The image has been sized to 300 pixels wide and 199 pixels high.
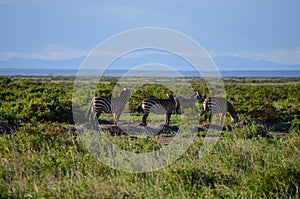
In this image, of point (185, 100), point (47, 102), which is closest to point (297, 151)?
point (185, 100)

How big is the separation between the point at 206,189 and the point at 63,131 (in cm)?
547

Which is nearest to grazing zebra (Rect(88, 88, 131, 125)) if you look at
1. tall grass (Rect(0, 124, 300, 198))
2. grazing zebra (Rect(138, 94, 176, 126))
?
grazing zebra (Rect(138, 94, 176, 126))

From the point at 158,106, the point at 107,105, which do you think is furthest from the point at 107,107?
the point at 158,106

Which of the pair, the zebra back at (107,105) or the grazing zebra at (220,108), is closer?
the zebra back at (107,105)

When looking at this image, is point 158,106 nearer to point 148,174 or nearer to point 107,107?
point 107,107

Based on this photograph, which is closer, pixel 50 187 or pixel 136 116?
pixel 50 187

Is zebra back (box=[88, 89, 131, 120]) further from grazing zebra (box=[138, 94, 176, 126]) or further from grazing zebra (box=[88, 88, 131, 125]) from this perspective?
grazing zebra (box=[138, 94, 176, 126])

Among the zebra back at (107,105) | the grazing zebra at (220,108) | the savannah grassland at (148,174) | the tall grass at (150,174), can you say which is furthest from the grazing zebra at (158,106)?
the tall grass at (150,174)

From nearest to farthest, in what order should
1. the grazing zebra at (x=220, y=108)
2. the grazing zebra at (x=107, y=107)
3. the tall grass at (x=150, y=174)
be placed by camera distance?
the tall grass at (x=150, y=174) < the grazing zebra at (x=107, y=107) < the grazing zebra at (x=220, y=108)

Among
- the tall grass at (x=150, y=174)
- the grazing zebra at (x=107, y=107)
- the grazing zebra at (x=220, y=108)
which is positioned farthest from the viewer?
the grazing zebra at (x=220, y=108)

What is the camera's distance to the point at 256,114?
1731 centimetres

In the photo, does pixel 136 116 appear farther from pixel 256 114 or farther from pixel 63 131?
pixel 63 131

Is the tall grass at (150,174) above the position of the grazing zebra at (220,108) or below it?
below

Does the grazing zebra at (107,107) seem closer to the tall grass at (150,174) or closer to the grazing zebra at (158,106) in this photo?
the grazing zebra at (158,106)
